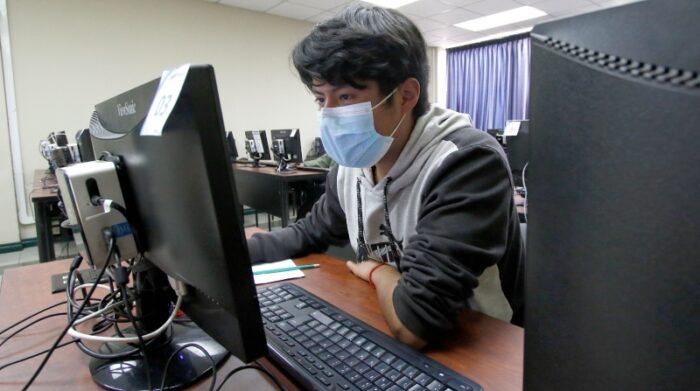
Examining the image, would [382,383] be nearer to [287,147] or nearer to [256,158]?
[287,147]

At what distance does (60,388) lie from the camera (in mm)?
593

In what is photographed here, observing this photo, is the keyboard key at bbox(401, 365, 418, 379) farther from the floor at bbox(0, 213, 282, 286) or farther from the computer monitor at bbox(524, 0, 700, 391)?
the floor at bbox(0, 213, 282, 286)

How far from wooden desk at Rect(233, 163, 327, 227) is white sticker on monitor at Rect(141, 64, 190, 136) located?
281 centimetres

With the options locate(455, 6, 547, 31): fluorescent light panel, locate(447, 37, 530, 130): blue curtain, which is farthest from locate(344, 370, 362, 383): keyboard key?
locate(447, 37, 530, 130): blue curtain

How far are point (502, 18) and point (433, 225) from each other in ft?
19.7

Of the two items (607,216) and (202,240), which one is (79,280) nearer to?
(202,240)

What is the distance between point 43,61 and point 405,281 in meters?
4.86

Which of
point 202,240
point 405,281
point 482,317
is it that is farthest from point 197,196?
point 482,317

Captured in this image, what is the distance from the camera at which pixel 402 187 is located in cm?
100

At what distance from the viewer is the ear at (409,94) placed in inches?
39.5

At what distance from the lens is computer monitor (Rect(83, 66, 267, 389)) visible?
0.40 m

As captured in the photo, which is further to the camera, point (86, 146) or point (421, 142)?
point (421, 142)

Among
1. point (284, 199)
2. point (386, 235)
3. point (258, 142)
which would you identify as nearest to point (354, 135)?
point (386, 235)

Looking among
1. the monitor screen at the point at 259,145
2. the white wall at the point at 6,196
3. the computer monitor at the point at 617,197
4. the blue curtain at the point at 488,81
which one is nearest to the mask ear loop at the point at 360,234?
the computer monitor at the point at 617,197
